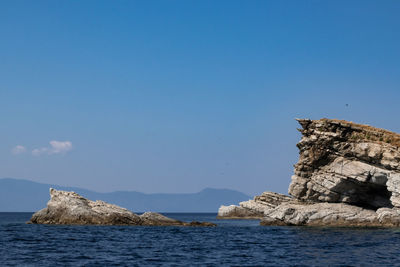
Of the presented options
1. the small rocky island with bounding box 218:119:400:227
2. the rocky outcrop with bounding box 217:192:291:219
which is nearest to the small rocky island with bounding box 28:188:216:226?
the small rocky island with bounding box 218:119:400:227

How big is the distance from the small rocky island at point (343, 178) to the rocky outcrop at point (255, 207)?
40.3 meters

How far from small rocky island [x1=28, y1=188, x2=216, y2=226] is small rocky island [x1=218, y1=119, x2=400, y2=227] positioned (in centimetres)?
2073

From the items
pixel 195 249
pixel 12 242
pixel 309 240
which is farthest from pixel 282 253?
pixel 12 242

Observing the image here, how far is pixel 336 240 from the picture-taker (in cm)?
4322

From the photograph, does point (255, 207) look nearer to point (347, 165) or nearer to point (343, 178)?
point (343, 178)

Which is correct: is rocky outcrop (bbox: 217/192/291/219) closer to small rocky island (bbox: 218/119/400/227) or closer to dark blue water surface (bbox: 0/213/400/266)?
small rocky island (bbox: 218/119/400/227)

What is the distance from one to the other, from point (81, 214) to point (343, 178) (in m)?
36.1

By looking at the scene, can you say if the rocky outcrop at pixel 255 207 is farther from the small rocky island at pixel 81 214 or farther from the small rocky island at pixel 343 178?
the small rocky island at pixel 81 214

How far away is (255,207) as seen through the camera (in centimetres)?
12406

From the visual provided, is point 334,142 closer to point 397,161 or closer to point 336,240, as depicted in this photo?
point 397,161

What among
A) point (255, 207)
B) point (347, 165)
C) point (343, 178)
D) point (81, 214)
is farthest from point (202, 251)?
point (255, 207)

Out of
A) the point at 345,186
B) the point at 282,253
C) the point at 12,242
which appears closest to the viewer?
the point at 282,253

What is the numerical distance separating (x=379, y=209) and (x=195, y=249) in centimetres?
3265

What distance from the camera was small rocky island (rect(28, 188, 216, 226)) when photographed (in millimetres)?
66312
